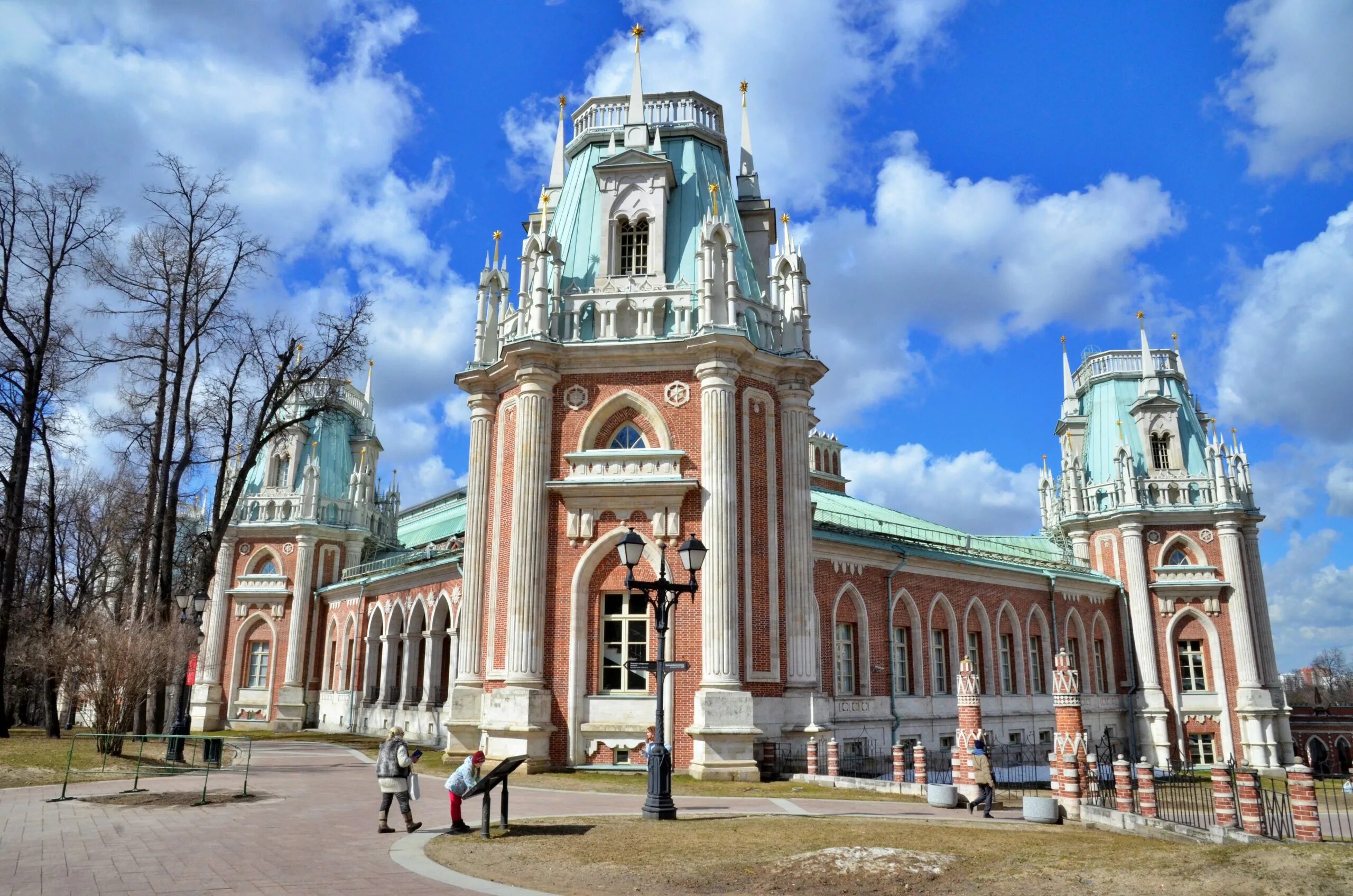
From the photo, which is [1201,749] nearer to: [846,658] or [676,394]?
[846,658]

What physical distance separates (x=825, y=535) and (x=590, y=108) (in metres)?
15.4

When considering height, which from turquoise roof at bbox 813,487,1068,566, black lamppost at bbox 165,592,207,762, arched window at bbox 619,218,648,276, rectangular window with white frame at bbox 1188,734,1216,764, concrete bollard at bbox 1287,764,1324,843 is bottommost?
rectangular window with white frame at bbox 1188,734,1216,764

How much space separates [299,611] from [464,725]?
25.6 m

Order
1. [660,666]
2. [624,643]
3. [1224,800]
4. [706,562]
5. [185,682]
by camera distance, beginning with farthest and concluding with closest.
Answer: [185,682], [624,643], [706,562], [660,666], [1224,800]

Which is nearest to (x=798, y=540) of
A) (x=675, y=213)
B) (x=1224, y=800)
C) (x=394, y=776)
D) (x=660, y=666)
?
(x=675, y=213)

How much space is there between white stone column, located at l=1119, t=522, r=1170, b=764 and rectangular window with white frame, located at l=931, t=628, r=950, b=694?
11.5m

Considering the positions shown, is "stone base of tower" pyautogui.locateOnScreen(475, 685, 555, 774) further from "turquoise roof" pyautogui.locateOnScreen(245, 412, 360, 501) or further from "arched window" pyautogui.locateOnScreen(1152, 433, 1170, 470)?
"arched window" pyautogui.locateOnScreen(1152, 433, 1170, 470)

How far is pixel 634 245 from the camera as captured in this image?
27.2 meters

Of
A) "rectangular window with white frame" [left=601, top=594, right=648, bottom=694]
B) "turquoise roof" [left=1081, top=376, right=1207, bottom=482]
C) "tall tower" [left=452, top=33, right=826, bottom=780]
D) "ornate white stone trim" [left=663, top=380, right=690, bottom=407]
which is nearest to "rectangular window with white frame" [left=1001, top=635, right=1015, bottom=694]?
"turquoise roof" [left=1081, top=376, right=1207, bottom=482]

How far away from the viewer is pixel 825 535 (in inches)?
Answer: 1201

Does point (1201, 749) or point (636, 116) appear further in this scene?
point (1201, 749)

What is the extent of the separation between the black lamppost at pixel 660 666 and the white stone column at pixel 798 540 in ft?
27.8

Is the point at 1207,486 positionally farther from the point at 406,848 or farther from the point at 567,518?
the point at 406,848

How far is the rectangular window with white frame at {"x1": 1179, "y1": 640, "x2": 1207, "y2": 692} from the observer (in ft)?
135
